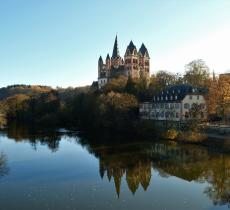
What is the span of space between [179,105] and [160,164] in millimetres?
25090

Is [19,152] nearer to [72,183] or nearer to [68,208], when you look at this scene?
[72,183]

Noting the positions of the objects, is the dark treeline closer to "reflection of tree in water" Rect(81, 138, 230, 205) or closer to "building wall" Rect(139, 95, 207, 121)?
"building wall" Rect(139, 95, 207, 121)

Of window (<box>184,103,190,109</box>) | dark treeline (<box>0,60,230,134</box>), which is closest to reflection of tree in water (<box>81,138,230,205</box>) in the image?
dark treeline (<box>0,60,230,134</box>)

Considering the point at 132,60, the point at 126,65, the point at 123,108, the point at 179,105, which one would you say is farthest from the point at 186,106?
the point at 126,65

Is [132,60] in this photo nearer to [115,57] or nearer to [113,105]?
[115,57]

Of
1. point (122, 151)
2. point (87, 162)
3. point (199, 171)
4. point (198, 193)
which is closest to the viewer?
point (198, 193)

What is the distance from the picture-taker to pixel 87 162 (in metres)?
36.2

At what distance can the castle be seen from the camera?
343ft

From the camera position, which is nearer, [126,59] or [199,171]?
[199,171]

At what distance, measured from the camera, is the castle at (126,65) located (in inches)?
4112

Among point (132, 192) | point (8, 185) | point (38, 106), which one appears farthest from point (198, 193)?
point (38, 106)

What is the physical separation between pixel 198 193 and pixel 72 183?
9981 millimetres

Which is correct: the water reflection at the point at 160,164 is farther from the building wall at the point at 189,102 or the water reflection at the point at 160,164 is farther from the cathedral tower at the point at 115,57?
the cathedral tower at the point at 115,57

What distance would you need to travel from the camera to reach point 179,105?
58.0m
